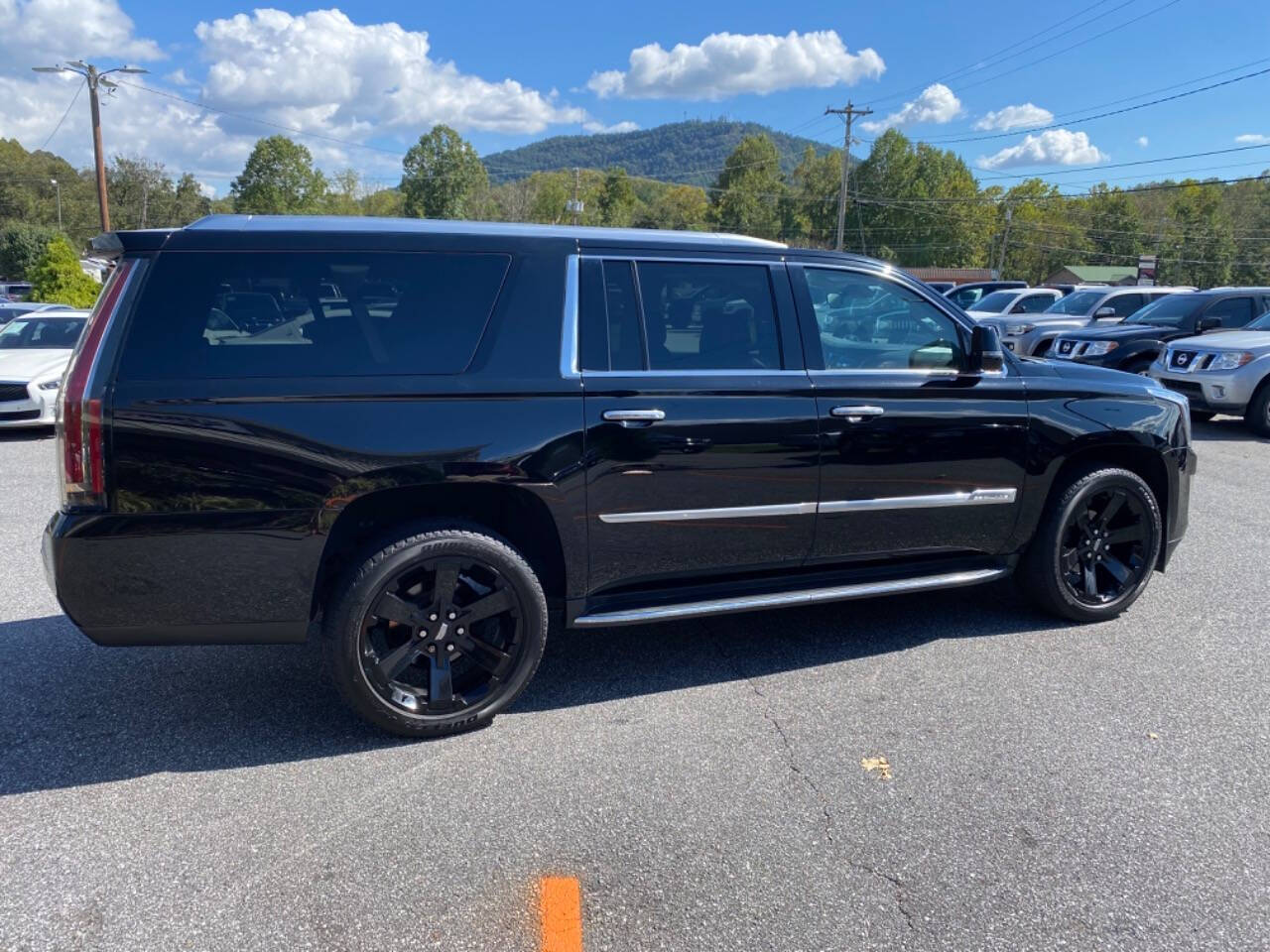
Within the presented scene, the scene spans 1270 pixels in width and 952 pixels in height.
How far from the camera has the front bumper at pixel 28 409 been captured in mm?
10320

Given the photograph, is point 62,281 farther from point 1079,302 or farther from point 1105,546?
point 1105,546

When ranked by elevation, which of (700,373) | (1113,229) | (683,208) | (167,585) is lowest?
(167,585)

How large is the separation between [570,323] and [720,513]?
Result: 1.03 m

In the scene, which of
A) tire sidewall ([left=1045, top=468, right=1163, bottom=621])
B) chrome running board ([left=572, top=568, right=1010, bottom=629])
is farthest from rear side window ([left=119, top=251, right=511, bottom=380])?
tire sidewall ([left=1045, top=468, right=1163, bottom=621])

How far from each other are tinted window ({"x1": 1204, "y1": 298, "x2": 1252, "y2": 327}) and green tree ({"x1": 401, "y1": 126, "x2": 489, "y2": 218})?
80930 millimetres

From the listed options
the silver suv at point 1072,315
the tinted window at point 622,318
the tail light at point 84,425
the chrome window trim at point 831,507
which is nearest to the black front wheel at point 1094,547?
the chrome window trim at point 831,507

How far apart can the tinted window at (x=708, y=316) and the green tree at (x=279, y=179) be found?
3604 inches

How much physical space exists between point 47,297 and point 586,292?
97.2 ft

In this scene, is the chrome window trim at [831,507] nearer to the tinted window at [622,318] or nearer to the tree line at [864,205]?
the tinted window at [622,318]

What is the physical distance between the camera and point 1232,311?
1338 centimetres

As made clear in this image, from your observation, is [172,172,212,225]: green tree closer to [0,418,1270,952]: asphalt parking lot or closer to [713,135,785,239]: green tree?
[713,135,785,239]: green tree

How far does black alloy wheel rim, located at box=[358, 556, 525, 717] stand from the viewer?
3.41 m

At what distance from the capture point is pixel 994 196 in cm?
9756

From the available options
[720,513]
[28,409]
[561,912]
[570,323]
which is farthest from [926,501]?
[28,409]
